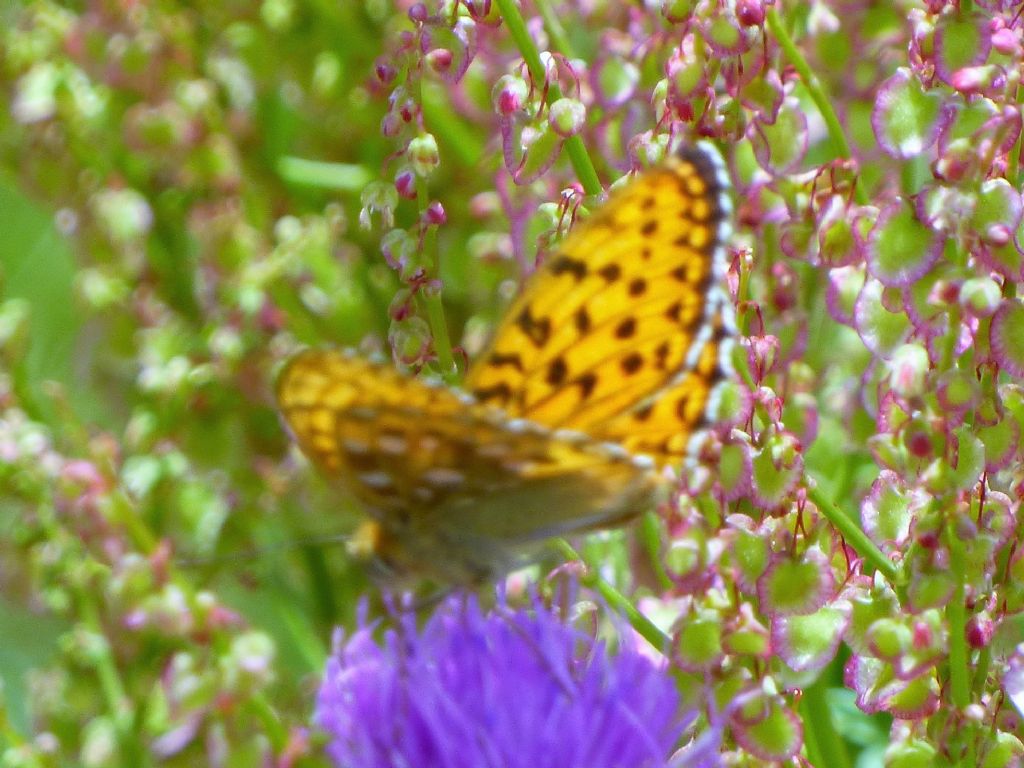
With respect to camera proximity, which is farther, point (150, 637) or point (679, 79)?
point (150, 637)

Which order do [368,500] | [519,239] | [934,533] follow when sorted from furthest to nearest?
[519,239] → [368,500] → [934,533]

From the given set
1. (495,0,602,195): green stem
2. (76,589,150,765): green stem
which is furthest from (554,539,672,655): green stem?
(76,589,150,765): green stem

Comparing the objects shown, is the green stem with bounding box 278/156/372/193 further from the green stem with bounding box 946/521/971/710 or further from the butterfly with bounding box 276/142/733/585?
the green stem with bounding box 946/521/971/710

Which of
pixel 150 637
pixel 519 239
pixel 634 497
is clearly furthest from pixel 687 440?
pixel 150 637

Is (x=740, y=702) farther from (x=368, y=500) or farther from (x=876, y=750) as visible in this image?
(x=876, y=750)

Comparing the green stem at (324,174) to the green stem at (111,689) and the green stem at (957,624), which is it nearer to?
the green stem at (111,689)

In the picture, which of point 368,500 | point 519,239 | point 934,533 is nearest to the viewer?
point 934,533
